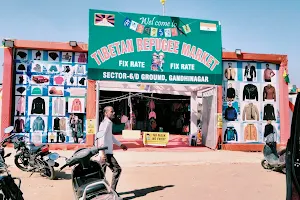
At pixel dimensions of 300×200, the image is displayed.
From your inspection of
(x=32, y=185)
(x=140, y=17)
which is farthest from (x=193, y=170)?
(x=140, y=17)

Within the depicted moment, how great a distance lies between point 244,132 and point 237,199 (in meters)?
7.35

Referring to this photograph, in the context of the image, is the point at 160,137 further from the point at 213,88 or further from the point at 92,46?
the point at 92,46

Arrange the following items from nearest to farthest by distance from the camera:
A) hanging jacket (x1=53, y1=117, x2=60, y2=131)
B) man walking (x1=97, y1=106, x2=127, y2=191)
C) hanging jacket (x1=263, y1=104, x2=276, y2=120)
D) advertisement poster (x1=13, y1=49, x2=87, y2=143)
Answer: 1. man walking (x1=97, y1=106, x2=127, y2=191)
2. advertisement poster (x1=13, y1=49, x2=87, y2=143)
3. hanging jacket (x1=53, y1=117, x2=60, y2=131)
4. hanging jacket (x1=263, y1=104, x2=276, y2=120)

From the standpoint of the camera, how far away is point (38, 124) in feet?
35.7

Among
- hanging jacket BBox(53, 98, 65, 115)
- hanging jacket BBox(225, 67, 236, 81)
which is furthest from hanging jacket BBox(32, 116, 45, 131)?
hanging jacket BBox(225, 67, 236, 81)

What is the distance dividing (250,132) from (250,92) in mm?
1762

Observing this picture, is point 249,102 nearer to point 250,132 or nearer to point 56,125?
point 250,132

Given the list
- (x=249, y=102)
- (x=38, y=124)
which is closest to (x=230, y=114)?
(x=249, y=102)

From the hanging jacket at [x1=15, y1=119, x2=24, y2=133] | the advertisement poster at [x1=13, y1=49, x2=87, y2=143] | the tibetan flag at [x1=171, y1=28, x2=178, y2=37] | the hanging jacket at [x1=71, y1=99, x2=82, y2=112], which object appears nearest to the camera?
the hanging jacket at [x1=15, y1=119, x2=24, y2=133]

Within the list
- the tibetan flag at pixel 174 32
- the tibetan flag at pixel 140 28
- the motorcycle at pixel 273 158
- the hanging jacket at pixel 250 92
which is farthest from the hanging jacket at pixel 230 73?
the motorcycle at pixel 273 158

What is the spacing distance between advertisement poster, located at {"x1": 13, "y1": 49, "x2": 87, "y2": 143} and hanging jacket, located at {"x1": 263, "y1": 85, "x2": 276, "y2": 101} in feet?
25.8

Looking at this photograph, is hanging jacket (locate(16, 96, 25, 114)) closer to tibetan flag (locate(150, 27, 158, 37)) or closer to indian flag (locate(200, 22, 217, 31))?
tibetan flag (locate(150, 27, 158, 37))

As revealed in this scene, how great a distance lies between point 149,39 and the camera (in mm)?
11250

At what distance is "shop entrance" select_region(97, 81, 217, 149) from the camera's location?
40.1 ft
